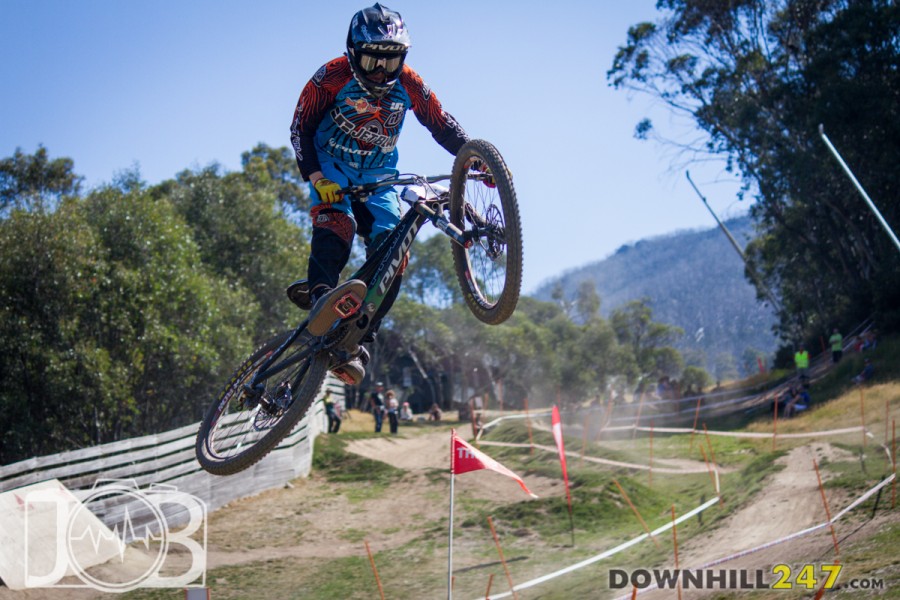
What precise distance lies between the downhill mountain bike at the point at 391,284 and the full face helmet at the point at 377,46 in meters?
0.94

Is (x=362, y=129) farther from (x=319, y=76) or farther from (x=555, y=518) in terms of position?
(x=555, y=518)

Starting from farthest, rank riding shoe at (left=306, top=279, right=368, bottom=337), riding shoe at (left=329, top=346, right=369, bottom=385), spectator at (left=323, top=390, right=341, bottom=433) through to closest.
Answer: spectator at (left=323, top=390, right=341, bottom=433)
riding shoe at (left=329, top=346, right=369, bottom=385)
riding shoe at (left=306, top=279, right=368, bottom=337)

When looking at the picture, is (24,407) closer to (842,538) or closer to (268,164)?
(842,538)

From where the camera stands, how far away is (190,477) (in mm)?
19734

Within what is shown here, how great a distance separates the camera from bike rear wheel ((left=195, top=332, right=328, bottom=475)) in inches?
313

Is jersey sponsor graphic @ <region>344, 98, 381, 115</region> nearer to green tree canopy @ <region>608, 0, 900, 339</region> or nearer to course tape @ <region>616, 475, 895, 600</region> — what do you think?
course tape @ <region>616, 475, 895, 600</region>

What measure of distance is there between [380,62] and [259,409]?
141 inches

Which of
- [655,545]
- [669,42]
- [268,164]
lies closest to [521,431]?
[655,545]

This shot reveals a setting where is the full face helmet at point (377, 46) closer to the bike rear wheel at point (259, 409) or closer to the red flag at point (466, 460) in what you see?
the bike rear wheel at point (259, 409)

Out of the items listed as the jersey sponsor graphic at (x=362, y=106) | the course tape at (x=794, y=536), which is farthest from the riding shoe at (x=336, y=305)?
the course tape at (x=794, y=536)

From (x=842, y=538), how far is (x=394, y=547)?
339 inches

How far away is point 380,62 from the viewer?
296 inches

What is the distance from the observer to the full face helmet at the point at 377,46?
7.34 meters

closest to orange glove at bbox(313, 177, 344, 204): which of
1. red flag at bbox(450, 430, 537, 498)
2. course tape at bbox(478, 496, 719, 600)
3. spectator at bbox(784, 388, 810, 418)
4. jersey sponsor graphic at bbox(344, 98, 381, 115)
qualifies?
jersey sponsor graphic at bbox(344, 98, 381, 115)
